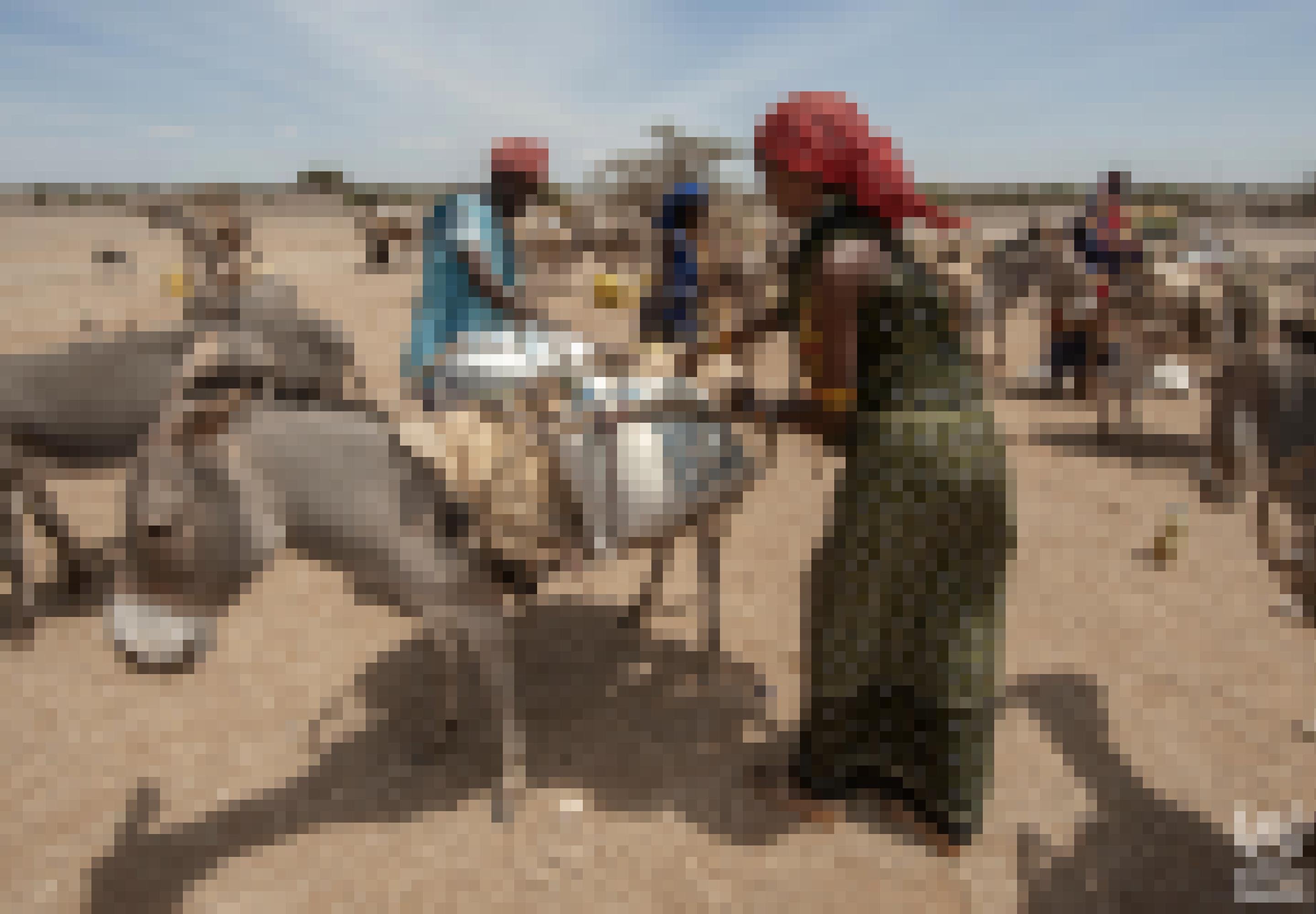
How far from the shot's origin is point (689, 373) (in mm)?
2623

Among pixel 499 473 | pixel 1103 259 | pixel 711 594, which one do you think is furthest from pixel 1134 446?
pixel 499 473

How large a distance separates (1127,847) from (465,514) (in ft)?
6.74

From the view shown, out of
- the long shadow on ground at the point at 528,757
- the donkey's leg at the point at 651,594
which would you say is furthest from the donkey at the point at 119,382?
the donkey's leg at the point at 651,594

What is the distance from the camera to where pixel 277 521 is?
81.3 inches

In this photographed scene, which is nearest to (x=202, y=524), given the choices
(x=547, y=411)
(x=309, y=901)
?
(x=547, y=411)

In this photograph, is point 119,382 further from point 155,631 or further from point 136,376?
point 155,631

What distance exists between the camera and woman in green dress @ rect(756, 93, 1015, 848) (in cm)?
207

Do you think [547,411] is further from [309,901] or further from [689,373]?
[309,901]

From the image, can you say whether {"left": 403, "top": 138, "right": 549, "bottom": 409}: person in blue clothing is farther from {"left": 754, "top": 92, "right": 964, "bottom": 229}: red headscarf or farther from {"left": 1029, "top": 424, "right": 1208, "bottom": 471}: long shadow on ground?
{"left": 1029, "top": 424, "right": 1208, "bottom": 471}: long shadow on ground

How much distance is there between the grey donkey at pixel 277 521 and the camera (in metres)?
1.90

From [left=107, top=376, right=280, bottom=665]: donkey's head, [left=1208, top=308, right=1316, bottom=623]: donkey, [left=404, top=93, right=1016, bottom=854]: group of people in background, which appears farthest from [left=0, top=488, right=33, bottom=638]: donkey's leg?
[left=1208, top=308, right=1316, bottom=623]: donkey

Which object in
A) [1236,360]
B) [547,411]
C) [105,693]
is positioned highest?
[1236,360]

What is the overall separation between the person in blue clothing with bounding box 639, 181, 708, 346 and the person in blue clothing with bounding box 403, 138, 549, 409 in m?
2.43

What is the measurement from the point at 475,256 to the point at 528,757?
1773 millimetres
